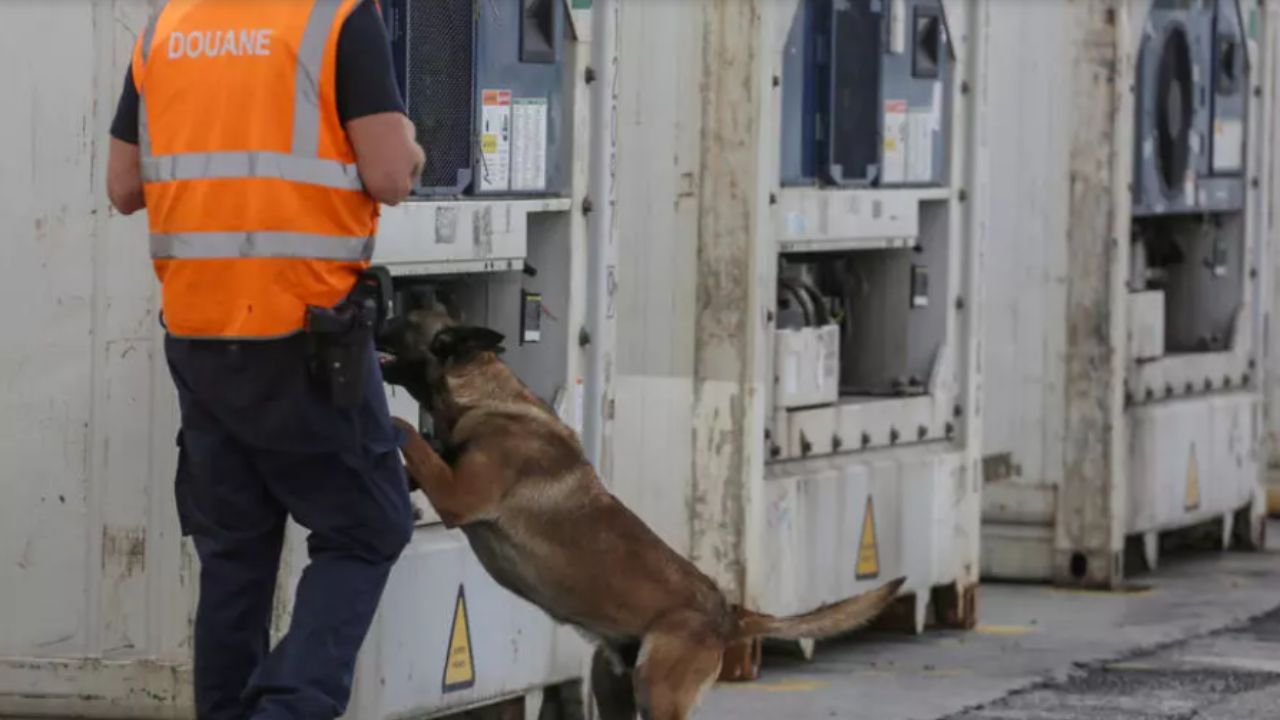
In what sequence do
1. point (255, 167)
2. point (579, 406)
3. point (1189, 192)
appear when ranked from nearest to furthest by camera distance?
point (255, 167) < point (579, 406) < point (1189, 192)

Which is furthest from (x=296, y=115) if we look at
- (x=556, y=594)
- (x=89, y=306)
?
(x=556, y=594)

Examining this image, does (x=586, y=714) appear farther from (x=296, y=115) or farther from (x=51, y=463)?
(x=296, y=115)

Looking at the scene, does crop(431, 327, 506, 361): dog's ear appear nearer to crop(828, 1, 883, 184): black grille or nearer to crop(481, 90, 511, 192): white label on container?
crop(481, 90, 511, 192): white label on container

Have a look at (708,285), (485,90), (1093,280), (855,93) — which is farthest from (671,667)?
(1093,280)

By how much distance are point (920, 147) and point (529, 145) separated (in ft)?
8.14

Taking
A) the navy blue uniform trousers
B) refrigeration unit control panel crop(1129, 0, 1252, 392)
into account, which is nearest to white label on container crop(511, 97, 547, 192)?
the navy blue uniform trousers

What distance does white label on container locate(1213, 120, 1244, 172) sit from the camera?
1138 cm

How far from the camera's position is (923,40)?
29.5ft

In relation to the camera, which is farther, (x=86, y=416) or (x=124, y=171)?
(x=86, y=416)

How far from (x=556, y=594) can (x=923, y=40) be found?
11.4 ft

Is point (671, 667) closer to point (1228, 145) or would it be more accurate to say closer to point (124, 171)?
point (124, 171)

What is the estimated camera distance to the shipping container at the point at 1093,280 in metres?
10.2

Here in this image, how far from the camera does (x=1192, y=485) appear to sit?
37.1ft

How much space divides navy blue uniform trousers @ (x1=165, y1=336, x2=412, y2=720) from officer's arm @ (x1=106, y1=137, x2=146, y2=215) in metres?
0.30
